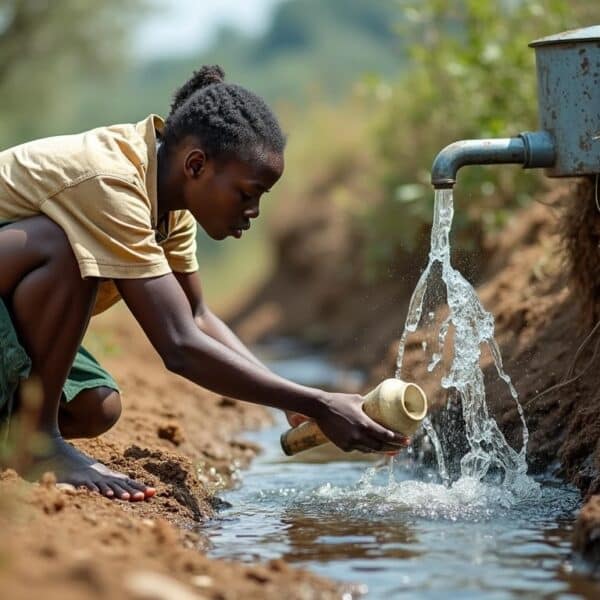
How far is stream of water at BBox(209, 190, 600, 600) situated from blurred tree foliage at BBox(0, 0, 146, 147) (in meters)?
10.3

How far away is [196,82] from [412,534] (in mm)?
1622

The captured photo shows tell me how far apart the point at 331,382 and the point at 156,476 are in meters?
4.68

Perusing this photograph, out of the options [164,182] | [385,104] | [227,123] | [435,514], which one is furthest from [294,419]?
[385,104]

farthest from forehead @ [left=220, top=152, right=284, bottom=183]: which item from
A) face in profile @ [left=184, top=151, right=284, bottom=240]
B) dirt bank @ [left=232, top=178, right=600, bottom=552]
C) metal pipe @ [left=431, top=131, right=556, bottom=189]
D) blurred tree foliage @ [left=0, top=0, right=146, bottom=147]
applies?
blurred tree foliage @ [left=0, top=0, right=146, bottom=147]

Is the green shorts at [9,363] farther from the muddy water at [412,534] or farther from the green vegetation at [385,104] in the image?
the green vegetation at [385,104]

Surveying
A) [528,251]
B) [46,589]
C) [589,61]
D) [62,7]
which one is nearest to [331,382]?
[528,251]

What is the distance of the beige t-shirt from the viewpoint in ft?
12.4

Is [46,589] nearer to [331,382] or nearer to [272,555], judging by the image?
[272,555]

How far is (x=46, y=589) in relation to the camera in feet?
7.86

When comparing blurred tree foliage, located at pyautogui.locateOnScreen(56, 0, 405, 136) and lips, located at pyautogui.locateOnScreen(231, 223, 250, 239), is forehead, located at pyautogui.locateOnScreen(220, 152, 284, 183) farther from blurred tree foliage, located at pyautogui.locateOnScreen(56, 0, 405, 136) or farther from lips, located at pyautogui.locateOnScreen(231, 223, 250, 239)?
blurred tree foliage, located at pyautogui.locateOnScreen(56, 0, 405, 136)

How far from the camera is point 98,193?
384cm

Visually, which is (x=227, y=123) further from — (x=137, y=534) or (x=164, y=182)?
(x=137, y=534)

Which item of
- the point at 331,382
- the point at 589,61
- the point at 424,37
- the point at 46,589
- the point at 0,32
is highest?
the point at 0,32

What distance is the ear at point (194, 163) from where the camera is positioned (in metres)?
4.01
